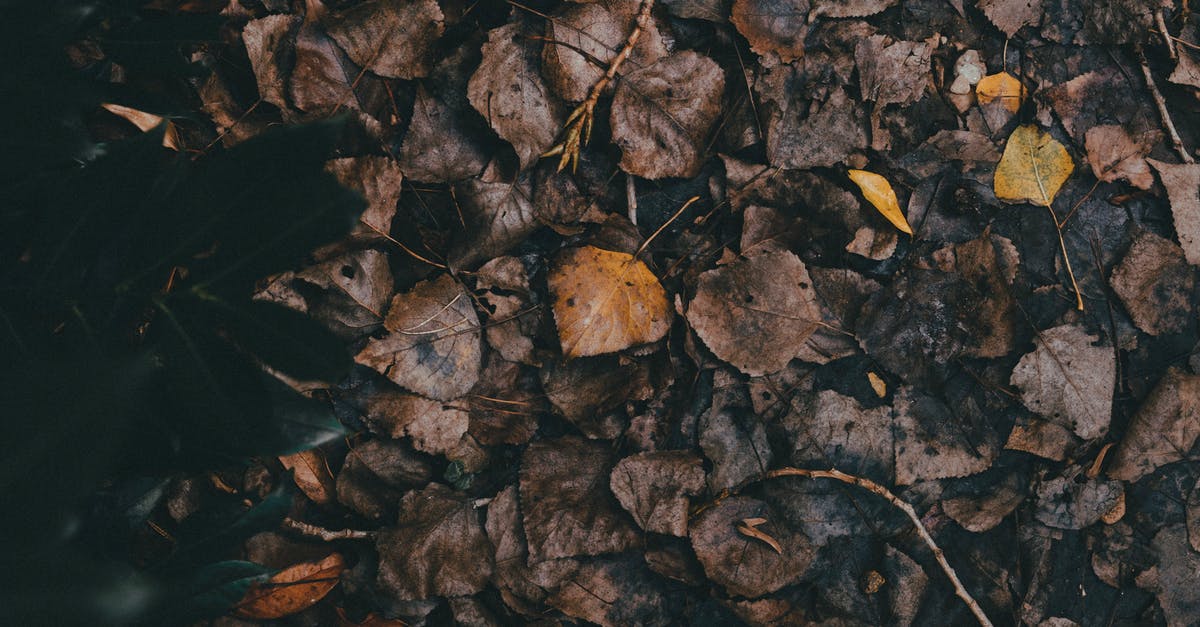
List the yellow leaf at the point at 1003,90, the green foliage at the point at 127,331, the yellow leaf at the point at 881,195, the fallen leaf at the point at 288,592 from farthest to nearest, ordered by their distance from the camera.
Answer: the yellow leaf at the point at 1003,90 < the yellow leaf at the point at 881,195 < the fallen leaf at the point at 288,592 < the green foliage at the point at 127,331

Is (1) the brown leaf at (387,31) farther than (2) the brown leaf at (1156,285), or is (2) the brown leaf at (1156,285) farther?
(2) the brown leaf at (1156,285)

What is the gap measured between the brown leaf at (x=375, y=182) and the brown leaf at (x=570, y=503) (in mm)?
743

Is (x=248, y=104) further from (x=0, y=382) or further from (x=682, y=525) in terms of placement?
(x=682, y=525)

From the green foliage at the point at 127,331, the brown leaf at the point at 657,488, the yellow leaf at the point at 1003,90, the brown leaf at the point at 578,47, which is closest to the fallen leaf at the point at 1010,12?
the yellow leaf at the point at 1003,90

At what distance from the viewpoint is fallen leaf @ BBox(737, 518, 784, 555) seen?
176 cm

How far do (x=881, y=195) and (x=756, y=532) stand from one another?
1006 mm

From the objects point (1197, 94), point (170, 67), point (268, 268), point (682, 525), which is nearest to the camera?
point (268, 268)

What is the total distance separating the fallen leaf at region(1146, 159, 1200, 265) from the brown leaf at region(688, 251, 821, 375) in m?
1.15

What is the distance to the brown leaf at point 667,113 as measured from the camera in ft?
5.91

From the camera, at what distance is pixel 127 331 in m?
1.17

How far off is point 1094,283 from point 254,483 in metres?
2.47

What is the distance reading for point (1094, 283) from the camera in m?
1.96

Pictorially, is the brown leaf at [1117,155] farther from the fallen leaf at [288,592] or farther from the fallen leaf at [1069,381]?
the fallen leaf at [288,592]

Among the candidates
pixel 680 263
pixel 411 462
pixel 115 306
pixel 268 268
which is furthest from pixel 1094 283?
pixel 115 306
